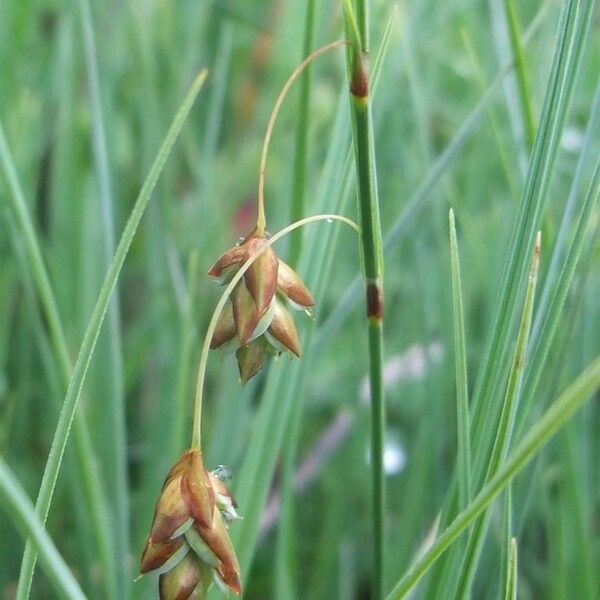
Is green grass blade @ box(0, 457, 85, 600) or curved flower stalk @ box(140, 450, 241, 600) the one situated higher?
green grass blade @ box(0, 457, 85, 600)

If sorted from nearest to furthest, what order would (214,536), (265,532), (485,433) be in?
(214,536)
(485,433)
(265,532)

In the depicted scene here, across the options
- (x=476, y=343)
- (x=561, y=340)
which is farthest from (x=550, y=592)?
(x=476, y=343)

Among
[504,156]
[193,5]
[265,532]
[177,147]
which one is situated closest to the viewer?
[504,156]

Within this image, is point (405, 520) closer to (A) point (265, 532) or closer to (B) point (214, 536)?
(A) point (265, 532)

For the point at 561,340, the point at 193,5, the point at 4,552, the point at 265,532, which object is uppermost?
the point at 193,5

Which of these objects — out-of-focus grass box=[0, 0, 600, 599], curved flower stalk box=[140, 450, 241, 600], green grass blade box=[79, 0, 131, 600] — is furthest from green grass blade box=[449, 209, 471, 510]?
green grass blade box=[79, 0, 131, 600]

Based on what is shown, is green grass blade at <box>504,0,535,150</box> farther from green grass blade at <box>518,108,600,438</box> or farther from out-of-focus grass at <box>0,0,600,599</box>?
green grass blade at <box>518,108,600,438</box>
